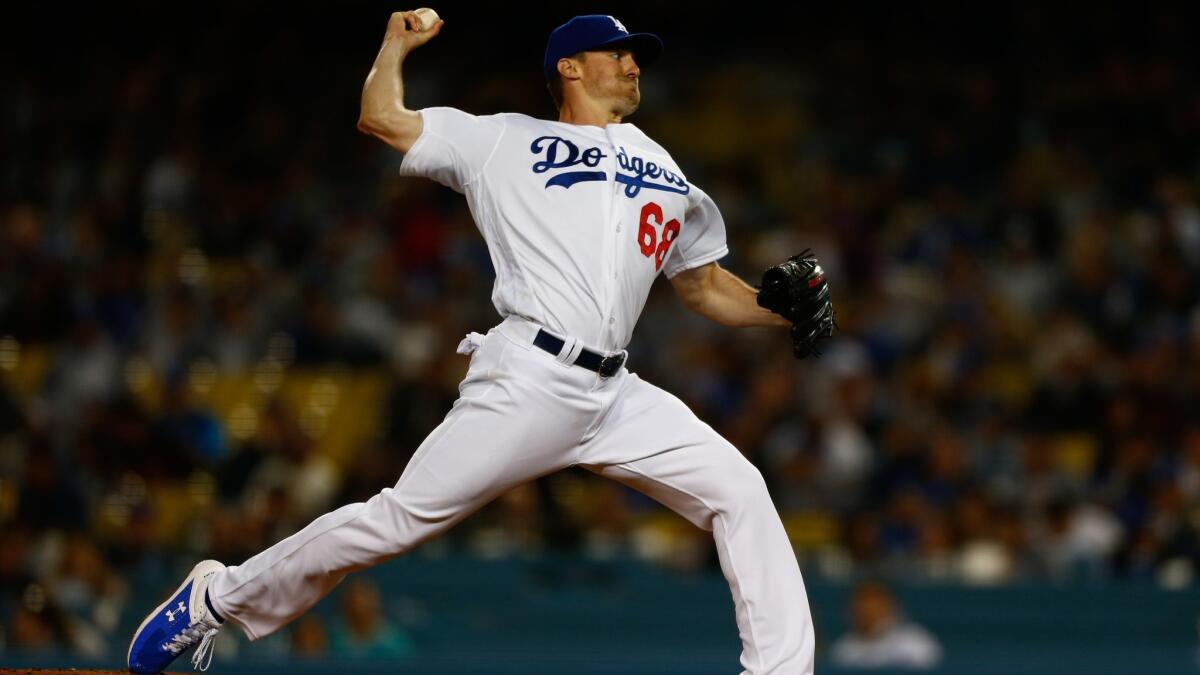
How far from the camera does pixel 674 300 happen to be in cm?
898

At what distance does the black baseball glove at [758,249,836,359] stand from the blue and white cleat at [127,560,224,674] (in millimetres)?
1562

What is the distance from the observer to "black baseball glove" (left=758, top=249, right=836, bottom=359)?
3.90 metres

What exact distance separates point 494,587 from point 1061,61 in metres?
5.97

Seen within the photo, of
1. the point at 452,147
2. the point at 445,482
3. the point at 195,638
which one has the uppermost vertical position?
the point at 452,147

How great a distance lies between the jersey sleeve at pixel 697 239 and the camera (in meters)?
4.00

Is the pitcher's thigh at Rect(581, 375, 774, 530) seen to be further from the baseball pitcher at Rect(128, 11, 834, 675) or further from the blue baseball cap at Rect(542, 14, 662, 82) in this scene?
the blue baseball cap at Rect(542, 14, 662, 82)

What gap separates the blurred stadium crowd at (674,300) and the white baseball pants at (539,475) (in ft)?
11.4

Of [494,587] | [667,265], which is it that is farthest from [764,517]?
[494,587]

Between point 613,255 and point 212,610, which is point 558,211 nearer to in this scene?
point 613,255

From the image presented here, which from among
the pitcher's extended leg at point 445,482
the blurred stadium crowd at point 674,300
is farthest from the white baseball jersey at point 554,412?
the blurred stadium crowd at point 674,300

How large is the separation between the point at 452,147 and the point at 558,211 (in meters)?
0.30

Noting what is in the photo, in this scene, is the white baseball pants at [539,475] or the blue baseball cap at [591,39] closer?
the white baseball pants at [539,475]

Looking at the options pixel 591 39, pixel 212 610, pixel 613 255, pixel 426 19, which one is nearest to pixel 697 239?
pixel 613 255

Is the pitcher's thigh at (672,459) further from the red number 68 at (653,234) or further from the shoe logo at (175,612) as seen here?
the shoe logo at (175,612)
